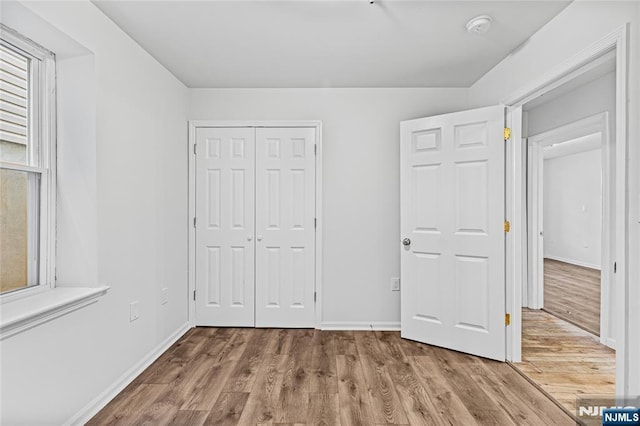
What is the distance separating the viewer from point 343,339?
3.21 metres

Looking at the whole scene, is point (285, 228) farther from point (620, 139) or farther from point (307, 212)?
point (620, 139)

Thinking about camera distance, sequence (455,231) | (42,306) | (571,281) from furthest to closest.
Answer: (571,281), (455,231), (42,306)

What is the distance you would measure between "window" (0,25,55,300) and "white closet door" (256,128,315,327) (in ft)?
5.81

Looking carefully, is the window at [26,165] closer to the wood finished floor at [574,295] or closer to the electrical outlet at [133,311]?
the electrical outlet at [133,311]

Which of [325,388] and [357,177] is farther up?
[357,177]

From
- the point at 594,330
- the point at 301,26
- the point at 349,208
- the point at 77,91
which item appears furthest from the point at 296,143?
the point at 594,330

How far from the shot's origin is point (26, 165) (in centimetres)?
185

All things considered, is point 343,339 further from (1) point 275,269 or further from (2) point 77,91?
(2) point 77,91

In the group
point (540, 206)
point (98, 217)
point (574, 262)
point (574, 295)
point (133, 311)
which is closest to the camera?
point (98, 217)

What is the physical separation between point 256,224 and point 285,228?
299 mm

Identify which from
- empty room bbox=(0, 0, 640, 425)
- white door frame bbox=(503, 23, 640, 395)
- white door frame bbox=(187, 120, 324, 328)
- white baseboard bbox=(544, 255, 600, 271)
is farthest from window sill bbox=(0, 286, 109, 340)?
white baseboard bbox=(544, 255, 600, 271)

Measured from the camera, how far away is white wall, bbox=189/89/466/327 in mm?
3502

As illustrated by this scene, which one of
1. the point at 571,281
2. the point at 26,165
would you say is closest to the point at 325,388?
the point at 26,165

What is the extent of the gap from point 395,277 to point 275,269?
4.07 ft
